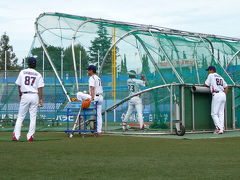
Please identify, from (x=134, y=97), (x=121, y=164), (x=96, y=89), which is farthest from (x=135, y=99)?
(x=121, y=164)

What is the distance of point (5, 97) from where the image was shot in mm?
19438

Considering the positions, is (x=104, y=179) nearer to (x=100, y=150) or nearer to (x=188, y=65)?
(x=100, y=150)

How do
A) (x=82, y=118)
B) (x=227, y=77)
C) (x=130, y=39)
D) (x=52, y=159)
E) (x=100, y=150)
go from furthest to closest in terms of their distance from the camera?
(x=227, y=77), (x=130, y=39), (x=82, y=118), (x=100, y=150), (x=52, y=159)

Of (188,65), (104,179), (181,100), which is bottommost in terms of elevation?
(104,179)

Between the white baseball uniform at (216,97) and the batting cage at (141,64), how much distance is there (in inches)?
20.6

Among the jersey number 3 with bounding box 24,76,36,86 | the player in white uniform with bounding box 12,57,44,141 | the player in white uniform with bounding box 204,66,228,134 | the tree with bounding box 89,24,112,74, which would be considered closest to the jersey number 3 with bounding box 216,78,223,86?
the player in white uniform with bounding box 204,66,228,134

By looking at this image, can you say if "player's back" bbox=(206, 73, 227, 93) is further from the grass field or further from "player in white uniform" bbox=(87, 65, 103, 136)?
the grass field

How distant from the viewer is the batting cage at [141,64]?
15.0 m

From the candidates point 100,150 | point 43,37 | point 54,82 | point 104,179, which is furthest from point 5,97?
point 104,179

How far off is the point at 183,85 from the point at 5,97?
305 inches

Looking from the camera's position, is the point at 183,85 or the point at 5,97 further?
the point at 5,97

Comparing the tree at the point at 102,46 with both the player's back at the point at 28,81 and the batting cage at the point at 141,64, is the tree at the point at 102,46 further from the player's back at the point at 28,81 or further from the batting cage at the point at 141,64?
the player's back at the point at 28,81

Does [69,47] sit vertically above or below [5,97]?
above

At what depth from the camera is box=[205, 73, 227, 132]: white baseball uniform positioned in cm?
1476
